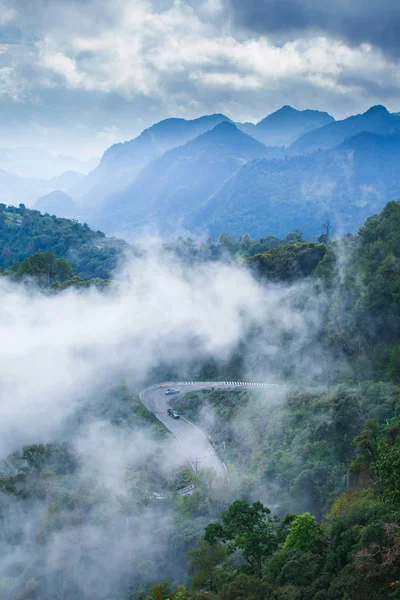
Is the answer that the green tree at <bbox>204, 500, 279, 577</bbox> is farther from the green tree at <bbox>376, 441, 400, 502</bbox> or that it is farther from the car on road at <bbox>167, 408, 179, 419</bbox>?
the car on road at <bbox>167, 408, 179, 419</bbox>

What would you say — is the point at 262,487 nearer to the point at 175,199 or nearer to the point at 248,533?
the point at 248,533

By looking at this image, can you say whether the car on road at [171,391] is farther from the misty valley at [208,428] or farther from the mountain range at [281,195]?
the mountain range at [281,195]

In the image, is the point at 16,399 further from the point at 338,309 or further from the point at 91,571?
the point at 338,309

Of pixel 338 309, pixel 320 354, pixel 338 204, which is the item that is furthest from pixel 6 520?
pixel 338 204

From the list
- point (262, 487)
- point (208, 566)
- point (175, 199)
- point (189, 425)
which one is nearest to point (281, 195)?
point (175, 199)

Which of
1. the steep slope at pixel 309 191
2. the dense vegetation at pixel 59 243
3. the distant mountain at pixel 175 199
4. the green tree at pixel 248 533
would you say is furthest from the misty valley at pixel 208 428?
the distant mountain at pixel 175 199

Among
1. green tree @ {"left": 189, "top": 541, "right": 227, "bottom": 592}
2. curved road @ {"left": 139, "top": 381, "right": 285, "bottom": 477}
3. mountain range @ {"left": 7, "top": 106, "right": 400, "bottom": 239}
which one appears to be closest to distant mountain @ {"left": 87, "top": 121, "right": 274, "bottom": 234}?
mountain range @ {"left": 7, "top": 106, "right": 400, "bottom": 239}
